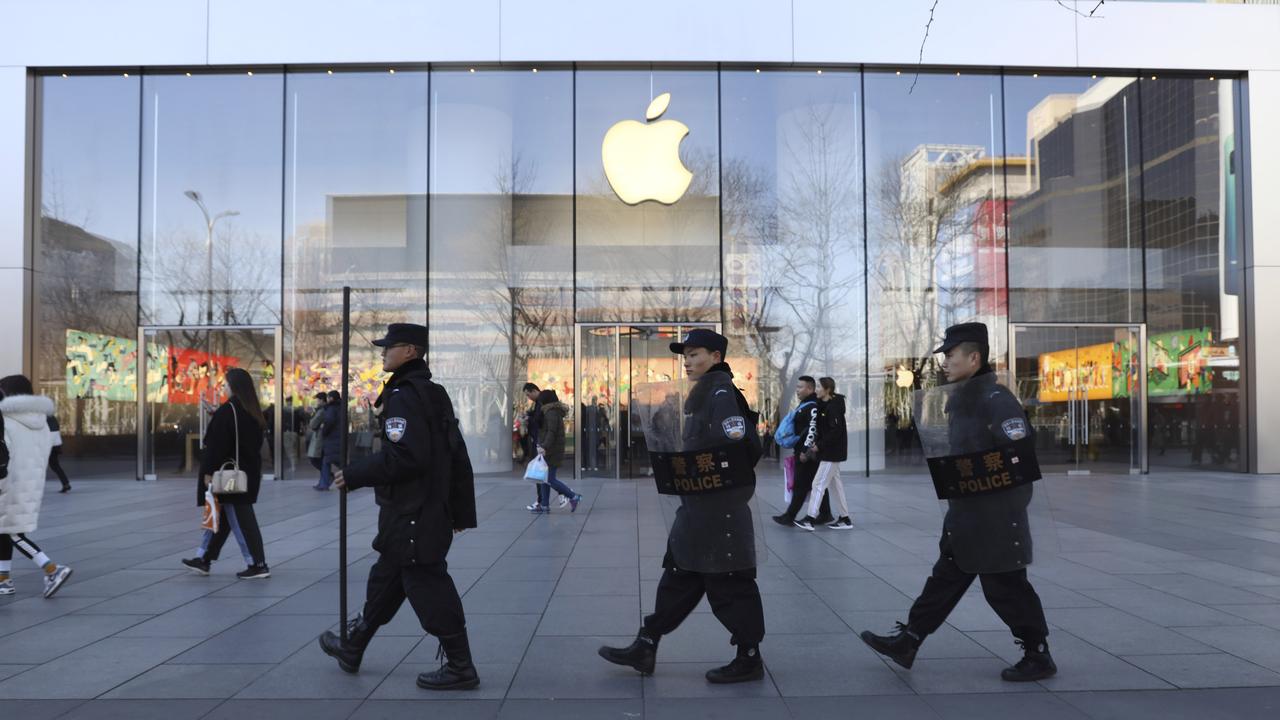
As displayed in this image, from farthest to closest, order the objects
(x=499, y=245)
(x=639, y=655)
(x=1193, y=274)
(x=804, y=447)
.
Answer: (x=1193, y=274), (x=499, y=245), (x=804, y=447), (x=639, y=655)

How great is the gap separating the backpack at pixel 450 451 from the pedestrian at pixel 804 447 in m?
6.00

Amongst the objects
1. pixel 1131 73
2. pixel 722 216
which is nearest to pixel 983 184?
pixel 1131 73

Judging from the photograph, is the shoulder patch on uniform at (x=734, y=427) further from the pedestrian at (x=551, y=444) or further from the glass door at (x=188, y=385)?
the glass door at (x=188, y=385)

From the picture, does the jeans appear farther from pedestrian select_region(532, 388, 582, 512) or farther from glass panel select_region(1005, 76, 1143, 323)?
glass panel select_region(1005, 76, 1143, 323)

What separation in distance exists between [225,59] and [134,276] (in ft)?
15.0

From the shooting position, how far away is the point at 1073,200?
1870cm

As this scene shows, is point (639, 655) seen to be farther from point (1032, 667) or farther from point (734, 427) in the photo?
point (1032, 667)

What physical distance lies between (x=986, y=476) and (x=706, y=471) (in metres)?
1.35

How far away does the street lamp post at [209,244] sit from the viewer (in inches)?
709

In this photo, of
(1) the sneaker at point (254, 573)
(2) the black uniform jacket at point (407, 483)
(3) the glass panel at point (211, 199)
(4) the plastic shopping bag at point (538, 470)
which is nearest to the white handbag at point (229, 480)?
(1) the sneaker at point (254, 573)

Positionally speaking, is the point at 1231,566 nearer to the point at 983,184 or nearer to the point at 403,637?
the point at 403,637

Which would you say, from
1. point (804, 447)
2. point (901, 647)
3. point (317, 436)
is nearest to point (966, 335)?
point (901, 647)

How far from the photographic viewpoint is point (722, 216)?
60.0 ft

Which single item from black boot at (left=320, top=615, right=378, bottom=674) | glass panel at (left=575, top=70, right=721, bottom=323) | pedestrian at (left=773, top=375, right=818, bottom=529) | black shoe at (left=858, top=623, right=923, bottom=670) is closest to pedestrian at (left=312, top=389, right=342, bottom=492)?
glass panel at (left=575, top=70, right=721, bottom=323)
